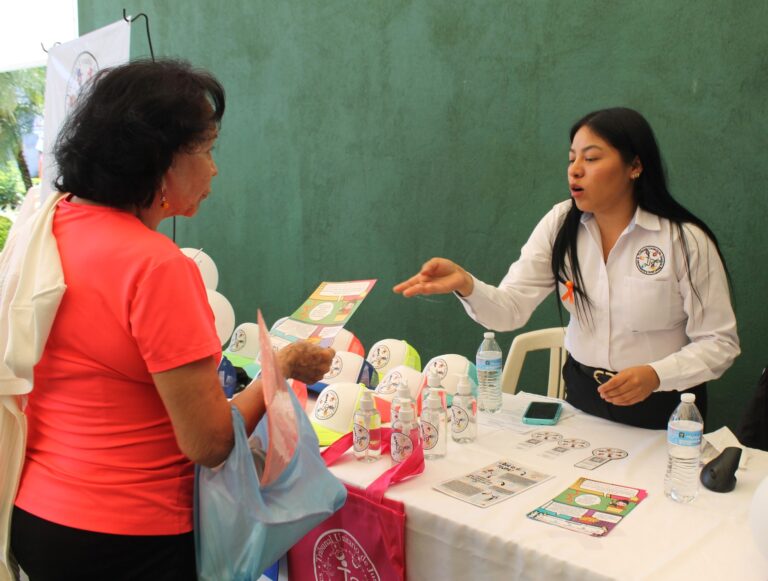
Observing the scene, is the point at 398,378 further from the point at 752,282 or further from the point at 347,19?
the point at 347,19

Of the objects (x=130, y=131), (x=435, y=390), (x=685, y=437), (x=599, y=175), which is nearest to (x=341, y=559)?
(x=435, y=390)

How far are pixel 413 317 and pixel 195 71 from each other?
2269 millimetres

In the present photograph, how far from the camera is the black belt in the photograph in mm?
1820

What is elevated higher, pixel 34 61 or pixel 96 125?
pixel 34 61

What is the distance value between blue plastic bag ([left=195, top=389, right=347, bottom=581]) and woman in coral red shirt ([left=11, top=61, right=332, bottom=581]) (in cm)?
4

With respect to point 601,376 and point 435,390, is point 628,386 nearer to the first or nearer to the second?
point 601,376

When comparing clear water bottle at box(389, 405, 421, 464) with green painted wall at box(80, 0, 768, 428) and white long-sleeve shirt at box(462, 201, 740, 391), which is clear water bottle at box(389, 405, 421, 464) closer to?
white long-sleeve shirt at box(462, 201, 740, 391)

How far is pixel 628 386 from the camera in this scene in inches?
60.2

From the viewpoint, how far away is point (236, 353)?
2461 mm

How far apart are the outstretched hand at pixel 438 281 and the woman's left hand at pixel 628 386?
492mm

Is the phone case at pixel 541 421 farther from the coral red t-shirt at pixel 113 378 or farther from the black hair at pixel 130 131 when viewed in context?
the black hair at pixel 130 131

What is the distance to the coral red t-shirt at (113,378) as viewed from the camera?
103cm

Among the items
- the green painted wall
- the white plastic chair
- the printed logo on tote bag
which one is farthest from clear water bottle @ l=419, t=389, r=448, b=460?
the green painted wall

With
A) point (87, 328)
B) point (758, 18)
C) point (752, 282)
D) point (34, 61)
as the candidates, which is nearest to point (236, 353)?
point (87, 328)
